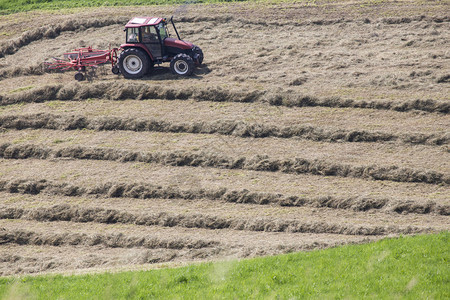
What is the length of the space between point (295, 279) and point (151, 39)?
13.7m

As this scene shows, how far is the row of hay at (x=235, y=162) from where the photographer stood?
15.2 metres

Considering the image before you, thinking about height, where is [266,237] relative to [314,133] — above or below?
below

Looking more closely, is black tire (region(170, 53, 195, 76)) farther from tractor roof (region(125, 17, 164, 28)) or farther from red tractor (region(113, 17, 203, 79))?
tractor roof (region(125, 17, 164, 28))

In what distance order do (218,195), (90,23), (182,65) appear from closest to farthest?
(218,195) → (182,65) → (90,23)

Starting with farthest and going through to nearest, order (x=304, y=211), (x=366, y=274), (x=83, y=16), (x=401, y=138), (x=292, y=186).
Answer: (x=83, y=16), (x=401, y=138), (x=292, y=186), (x=304, y=211), (x=366, y=274)

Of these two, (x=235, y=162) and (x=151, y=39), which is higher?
(x=151, y=39)

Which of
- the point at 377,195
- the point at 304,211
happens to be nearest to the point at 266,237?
the point at 304,211

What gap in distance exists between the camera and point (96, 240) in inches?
562

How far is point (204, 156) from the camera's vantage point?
16.9 meters

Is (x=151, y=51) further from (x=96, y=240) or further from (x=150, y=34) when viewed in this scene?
(x=96, y=240)

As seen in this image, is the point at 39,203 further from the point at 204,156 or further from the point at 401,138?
the point at 401,138

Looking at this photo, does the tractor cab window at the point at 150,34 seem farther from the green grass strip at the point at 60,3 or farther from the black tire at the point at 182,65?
the green grass strip at the point at 60,3

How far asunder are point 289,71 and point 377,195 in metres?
7.92

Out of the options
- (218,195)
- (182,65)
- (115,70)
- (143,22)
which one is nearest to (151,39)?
(143,22)
